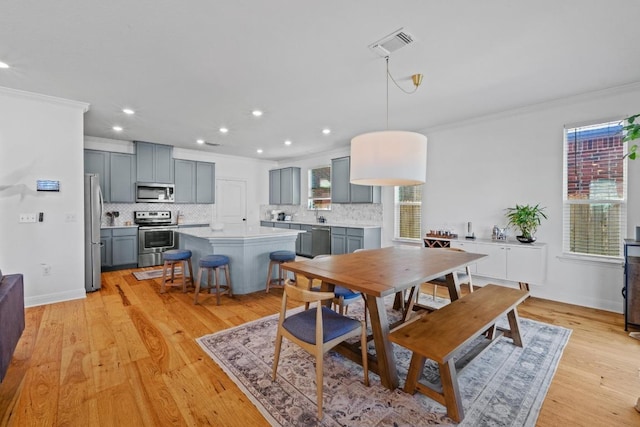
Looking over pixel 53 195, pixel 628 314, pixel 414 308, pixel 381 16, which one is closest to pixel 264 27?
pixel 381 16

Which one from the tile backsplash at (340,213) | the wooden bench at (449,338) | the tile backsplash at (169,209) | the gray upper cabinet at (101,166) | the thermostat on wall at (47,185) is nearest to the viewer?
the wooden bench at (449,338)

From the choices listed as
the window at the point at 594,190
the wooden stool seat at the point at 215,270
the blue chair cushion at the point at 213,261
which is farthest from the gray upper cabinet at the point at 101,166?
the window at the point at 594,190

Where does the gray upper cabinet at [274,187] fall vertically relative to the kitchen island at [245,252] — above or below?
above

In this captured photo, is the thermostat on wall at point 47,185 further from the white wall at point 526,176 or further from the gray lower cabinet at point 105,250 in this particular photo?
the white wall at point 526,176

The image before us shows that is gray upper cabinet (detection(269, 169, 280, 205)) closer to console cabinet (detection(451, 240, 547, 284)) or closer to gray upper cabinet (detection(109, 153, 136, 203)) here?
gray upper cabinet (detection(109, 153, 136, 203))

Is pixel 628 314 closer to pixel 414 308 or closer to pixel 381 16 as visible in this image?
pixel 414 308

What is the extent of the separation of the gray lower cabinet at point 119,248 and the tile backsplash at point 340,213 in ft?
11.5

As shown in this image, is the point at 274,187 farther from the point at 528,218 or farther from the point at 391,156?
the point at 391,156

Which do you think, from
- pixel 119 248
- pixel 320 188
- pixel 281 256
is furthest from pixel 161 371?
pixel 320 188

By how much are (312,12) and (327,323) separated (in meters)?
2.23

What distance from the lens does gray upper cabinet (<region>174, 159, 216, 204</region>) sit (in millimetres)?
6664

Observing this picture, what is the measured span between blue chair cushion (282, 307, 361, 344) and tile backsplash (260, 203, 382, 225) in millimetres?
4118

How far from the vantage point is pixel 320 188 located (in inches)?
291

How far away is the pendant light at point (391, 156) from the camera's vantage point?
7.63 feet
